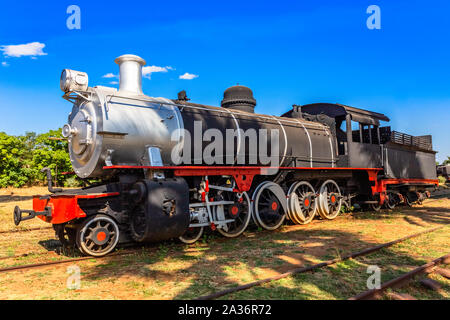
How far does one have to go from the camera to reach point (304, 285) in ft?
14.2

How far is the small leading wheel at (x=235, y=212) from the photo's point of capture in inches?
296

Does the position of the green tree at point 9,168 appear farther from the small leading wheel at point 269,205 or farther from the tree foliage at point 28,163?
the small leading wheel at point 269,205

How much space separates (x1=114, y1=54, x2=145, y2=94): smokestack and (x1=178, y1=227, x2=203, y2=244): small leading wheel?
3213 millimetres

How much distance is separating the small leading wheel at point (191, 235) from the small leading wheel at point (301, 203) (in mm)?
3040

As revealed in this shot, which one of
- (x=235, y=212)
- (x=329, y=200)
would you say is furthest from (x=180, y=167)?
(x=329, y=200)

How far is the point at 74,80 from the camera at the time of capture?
6.46m

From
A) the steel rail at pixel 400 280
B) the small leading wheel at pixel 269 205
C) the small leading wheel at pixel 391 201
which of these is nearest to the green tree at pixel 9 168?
the small leading wheel at pixel 269 205

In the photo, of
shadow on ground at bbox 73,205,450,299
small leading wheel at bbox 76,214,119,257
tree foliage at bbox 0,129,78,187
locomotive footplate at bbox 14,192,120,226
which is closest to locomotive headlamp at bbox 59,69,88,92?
locomotive footplate at bbox 14,192,120,226

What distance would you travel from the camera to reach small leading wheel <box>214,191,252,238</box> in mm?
7508

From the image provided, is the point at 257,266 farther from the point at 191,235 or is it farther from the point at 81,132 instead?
the point at 81,132

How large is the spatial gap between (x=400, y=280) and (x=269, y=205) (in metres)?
4.17
